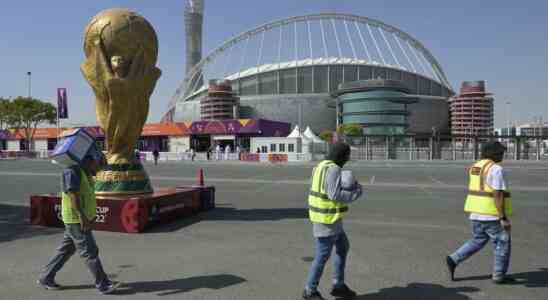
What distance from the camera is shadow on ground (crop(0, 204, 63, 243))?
7754 mm

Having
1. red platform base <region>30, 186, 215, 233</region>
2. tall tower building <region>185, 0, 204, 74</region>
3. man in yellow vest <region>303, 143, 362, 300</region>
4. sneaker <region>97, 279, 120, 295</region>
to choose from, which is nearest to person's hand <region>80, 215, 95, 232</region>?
sneaker <region>97, 279, 120, 295</region>

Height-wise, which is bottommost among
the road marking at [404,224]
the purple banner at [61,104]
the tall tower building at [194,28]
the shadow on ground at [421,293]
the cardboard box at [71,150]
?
the shadow on ground at [421,293]

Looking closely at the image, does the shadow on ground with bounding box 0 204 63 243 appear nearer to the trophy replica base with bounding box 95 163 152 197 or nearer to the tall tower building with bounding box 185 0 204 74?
the trophy replica base with bounding box 95 163 152 197

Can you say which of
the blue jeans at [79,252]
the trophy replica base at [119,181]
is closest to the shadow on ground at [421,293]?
the blue jeans at [79,252]

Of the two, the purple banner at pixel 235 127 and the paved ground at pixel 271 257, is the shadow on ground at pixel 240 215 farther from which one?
the purple banner at pixel 235 127

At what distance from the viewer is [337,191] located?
4.15 metres

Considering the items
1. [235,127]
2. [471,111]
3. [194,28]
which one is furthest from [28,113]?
[471,111]

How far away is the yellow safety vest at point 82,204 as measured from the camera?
469 centimetres

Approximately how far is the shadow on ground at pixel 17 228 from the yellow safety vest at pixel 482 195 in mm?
7464

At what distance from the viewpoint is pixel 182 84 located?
117 metres

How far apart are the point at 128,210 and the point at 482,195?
6180 mm

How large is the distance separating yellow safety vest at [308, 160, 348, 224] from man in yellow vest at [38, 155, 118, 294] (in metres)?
2.56

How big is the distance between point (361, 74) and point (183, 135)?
55730mm

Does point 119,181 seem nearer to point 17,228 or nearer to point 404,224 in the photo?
point 17,228
